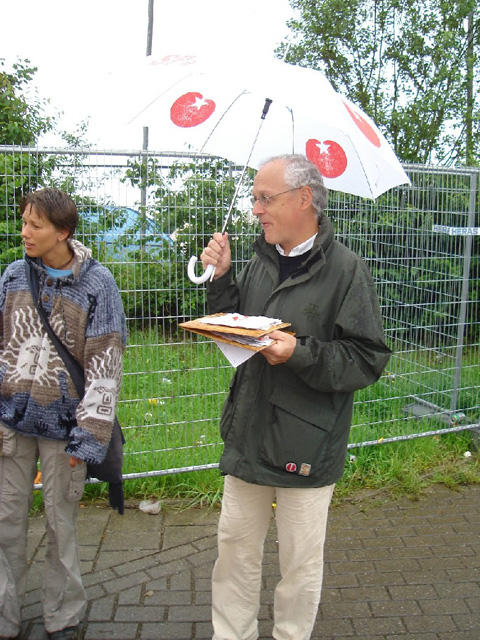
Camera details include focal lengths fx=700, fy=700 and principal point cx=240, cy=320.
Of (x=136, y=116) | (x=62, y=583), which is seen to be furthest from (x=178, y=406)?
(x=136, y=116)

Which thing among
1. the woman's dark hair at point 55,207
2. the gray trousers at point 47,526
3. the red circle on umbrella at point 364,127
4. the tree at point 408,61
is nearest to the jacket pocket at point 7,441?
the gray trousers at point 47,526

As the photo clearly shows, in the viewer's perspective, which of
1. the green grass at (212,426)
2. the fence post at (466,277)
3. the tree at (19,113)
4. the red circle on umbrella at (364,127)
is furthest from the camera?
the tree at (19,113)

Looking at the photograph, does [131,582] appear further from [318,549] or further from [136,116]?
[136,116]

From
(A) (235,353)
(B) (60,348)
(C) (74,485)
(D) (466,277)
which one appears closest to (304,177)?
(A) (235,353)

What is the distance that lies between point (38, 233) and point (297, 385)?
1172mm

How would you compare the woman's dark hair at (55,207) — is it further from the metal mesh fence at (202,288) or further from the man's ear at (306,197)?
the metal mesh fence at (202,288)

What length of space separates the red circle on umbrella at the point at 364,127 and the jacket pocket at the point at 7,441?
1886 mm

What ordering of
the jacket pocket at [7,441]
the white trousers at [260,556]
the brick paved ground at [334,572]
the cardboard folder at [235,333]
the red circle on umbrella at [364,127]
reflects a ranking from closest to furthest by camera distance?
1. the cardboard folder at [235,333]
2. the white trousers at [260,556]
3. the jacket pocket at [7,441]
4. the red circle on umbrella at [364,127]
5. the brick paved ground at [334,572]

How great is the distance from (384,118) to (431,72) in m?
1.19

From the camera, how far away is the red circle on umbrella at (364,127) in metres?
2.92

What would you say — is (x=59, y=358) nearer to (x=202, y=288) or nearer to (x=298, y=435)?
(x=298, y=435)

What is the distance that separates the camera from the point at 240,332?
2.37 meters

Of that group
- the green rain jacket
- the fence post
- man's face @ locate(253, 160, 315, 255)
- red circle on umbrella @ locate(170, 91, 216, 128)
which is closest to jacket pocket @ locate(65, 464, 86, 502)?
the green rain jacket

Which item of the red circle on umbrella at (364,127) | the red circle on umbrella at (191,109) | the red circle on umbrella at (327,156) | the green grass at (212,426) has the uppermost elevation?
the red circle on umbrella at (191,109)
